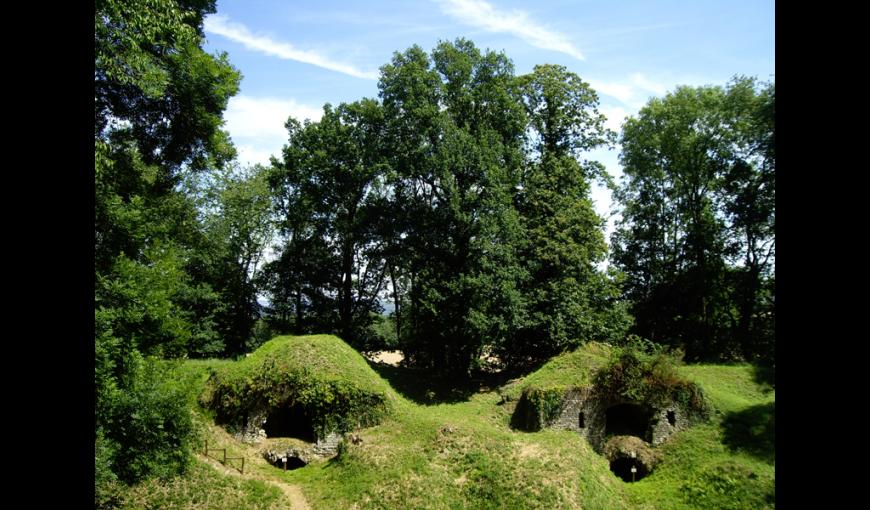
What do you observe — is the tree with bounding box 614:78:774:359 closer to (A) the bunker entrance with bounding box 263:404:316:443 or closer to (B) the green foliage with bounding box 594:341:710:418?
(B) the green foliage with bounding box 594:341:710:418

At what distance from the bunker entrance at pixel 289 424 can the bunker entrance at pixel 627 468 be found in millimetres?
12515

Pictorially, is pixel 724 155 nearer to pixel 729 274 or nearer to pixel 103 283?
pixel 729 274

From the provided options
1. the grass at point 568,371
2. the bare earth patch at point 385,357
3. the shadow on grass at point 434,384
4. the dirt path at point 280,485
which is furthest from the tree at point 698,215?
the dirt path at point 280,485

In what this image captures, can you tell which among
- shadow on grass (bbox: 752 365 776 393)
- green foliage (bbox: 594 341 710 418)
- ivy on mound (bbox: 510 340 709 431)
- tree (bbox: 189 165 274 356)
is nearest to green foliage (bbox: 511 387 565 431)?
ivy on mound (bbox: 510 340 709 431)

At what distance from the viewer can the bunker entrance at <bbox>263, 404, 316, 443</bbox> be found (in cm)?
2133

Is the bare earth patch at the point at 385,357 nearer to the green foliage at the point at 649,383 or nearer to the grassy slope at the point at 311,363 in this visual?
the grassy slope at the point at 311,363

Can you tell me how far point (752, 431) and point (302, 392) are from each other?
17.5 m

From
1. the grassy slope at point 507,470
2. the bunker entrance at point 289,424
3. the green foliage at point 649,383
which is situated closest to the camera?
the grassy slope at point 507,470

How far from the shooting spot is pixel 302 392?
20719mm

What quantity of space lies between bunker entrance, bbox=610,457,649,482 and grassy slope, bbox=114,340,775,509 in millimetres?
743

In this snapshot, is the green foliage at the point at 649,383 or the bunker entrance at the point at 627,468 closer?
the bunker entrance at the point at 627,468

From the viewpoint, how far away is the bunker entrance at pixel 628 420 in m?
20.7

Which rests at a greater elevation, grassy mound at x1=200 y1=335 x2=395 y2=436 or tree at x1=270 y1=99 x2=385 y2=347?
tree at x1=270 y1=99 x2=385 y2=347
